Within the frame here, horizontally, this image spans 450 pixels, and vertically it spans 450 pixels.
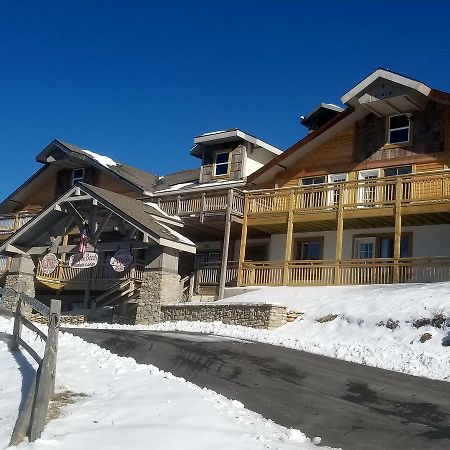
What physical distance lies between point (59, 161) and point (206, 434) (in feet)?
101

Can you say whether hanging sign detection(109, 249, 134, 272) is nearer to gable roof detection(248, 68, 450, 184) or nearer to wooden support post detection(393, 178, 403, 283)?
gable roof detection(248, 68, 450, 184)

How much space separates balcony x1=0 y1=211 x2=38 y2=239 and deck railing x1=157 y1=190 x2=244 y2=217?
32.4ft

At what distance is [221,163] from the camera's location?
31672 millimetres

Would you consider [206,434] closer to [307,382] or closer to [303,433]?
[303,433]

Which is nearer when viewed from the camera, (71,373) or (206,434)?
(206,434)

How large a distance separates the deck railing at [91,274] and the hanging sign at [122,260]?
8.18 ft

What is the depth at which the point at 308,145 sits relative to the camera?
27406 millimetres

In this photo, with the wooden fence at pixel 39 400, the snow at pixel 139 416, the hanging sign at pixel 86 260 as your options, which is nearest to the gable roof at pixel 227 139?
the hanging sign at pixel 86 260

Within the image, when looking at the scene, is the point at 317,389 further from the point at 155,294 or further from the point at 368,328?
the point at 155,294

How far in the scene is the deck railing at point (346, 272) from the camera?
20938mm

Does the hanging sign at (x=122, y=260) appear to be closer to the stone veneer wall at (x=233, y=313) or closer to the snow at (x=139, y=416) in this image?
the stone veneer wall at (x=233, y=313)

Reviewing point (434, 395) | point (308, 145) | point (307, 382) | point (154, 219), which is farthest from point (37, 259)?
point (434, 395)

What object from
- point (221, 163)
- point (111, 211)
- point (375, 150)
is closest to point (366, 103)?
point (375, 150)

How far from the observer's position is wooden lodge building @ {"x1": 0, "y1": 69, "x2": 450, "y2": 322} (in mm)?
22938
